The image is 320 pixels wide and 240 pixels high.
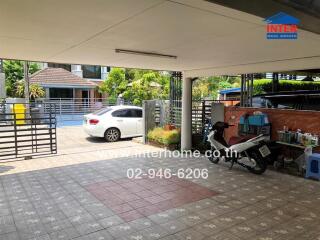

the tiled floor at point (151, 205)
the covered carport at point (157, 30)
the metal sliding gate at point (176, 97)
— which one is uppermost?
the covered carport at point (157, 30)

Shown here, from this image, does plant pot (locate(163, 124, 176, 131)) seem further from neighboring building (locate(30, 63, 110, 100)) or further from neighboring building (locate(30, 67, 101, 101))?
neighboring building (locate(30, 67, 101, 101))

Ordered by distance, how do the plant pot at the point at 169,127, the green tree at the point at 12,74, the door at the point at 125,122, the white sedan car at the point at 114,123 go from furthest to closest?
the green tree at the point at 12,74 → the door at the point at 125,122 → the white sedan car at the point at 114,123 → the plant pot at the point at 169,127

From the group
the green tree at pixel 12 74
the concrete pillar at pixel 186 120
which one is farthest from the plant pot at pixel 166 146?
the green tree at pixel 12 74

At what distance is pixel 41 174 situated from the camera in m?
6.02

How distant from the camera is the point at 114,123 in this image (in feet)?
33.6

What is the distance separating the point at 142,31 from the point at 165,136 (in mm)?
5639

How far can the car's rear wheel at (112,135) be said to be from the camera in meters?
10.2

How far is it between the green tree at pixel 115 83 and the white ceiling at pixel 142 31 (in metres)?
12.4

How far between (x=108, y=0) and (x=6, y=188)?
4309 mm

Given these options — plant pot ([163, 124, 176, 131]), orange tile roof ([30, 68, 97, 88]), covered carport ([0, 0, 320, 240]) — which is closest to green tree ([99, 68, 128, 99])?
orange tile roof ([30, 68, 97, 88])

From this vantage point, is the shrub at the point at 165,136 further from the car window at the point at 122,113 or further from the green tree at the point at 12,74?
the green tree at the point at 12,74

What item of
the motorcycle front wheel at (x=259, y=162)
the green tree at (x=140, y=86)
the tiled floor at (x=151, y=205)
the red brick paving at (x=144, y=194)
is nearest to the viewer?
the tiled floor at (x=151, y=205)

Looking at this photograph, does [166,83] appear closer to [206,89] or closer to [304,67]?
[206,89]

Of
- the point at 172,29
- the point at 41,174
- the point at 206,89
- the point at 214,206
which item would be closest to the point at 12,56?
the point at 41,174
